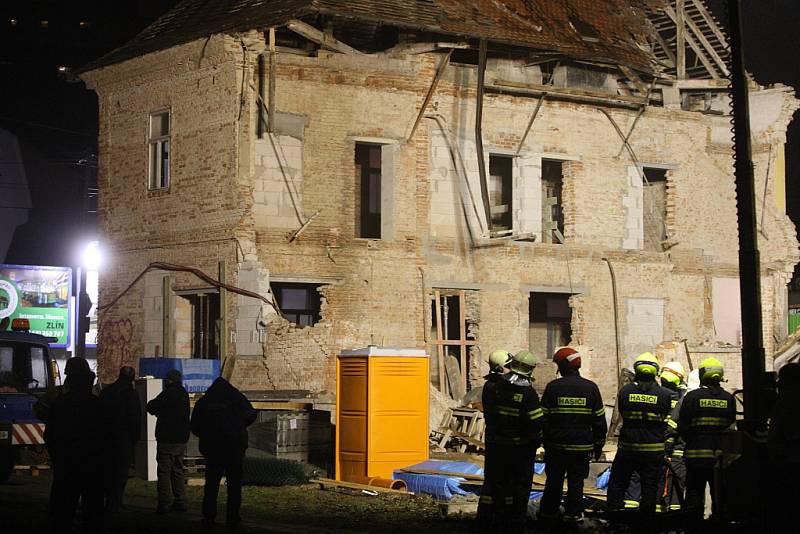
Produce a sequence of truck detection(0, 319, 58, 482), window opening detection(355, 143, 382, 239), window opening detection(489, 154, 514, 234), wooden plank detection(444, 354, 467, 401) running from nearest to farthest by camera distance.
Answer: truck detection(0, 319, 58, 482) → wooden plank detection(444, 354, 467, 401) → window opening detection(355, 143, 382, 239) → window opening detection(489, 154, 514, 234)

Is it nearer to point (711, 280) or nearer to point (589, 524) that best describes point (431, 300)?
point (711, 280)

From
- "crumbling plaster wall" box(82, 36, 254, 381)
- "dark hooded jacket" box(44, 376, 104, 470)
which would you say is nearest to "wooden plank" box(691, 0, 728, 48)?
"crumbling plaster wall" box(82, 36, 254, 381)

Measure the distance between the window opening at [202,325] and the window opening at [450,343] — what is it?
4469 millimetres

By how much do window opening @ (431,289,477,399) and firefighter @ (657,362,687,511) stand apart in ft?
37.3

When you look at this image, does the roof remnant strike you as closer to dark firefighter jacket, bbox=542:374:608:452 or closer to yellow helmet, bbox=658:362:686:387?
yellow helmet, bbox=658:362:686:387

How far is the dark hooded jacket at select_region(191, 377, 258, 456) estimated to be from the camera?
12.4m

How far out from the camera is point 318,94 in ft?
79.7

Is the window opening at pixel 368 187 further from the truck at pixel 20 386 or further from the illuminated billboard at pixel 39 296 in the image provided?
the illuminated billboard at pixel 39 296

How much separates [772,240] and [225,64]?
13965 millimetres

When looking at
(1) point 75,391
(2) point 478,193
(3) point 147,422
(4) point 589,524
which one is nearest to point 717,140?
(2) point 478,193

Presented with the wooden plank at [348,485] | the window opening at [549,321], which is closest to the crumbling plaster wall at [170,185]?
the wooden plank at [348,485]

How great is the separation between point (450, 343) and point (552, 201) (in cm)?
441

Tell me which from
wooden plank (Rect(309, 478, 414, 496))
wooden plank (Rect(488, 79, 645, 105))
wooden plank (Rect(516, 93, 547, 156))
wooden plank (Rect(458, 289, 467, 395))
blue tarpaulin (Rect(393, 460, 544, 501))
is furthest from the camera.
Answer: wooden plank (Rect(516, 93, 547, 156))

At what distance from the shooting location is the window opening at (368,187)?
26.7 m
